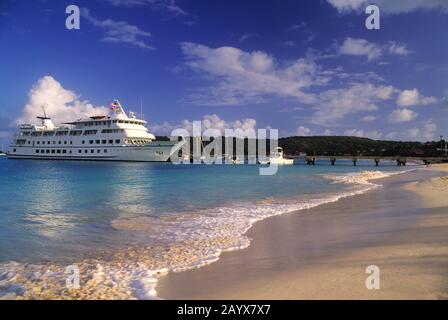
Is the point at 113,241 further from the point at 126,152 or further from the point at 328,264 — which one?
the point at 126,152

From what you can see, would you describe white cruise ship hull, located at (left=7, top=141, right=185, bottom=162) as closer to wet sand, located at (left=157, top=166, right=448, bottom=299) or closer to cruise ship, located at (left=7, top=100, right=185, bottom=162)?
cruise ship, located at (left=7, top=100, right=185, bottom=162)

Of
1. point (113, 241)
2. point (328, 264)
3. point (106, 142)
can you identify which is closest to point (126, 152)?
point (106, 142)

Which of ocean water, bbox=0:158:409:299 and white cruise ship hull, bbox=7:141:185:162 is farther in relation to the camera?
white cruise ship hull, bbox=7:141:185:162

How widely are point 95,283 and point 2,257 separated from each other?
3099 mm

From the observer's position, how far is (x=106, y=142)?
227ft

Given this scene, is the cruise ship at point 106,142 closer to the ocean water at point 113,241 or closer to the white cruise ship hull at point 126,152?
the white cruise ship hull at point 126,152

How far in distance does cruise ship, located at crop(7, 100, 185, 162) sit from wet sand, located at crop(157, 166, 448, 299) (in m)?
59.0

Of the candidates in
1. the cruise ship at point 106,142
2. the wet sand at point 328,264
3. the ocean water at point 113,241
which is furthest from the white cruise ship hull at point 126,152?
the wet sand at point 328,264

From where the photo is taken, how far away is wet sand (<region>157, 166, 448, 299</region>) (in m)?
4.72

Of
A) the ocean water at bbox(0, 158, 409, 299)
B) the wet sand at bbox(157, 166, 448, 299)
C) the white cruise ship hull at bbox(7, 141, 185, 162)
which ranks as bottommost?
the ocean water at bbox(0, 158, 409, 299)

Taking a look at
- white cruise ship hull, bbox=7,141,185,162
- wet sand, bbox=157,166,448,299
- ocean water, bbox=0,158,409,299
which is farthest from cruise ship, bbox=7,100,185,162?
wet sand, bbox=157,166,448,299
